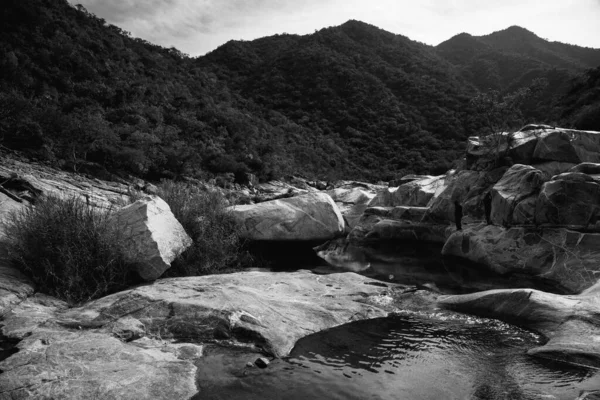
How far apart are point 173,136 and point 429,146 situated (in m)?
39.6

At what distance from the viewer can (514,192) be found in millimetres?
13484

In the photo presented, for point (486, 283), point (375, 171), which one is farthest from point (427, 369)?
point (375, 171)

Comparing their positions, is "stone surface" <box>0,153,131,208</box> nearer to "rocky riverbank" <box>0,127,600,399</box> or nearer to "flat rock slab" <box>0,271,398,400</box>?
"rocky riverbank" <box>0,127,600,399</box>

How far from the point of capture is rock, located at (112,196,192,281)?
26.3 ft

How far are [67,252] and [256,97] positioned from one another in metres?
62.4

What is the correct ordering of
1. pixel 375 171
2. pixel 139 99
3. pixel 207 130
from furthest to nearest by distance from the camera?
pixel 375 171 < pixel 207 130 < pixel 139 99

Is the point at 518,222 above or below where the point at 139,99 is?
below

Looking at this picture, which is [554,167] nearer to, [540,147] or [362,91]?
[540,147]

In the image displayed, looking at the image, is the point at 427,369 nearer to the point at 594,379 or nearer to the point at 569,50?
the point at 594,379

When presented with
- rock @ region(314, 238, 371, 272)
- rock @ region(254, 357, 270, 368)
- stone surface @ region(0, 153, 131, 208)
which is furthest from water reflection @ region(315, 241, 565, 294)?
stone surface @ region(0, 153, 131, 208)

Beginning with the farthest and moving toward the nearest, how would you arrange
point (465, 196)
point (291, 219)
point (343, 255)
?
point (465, 196), point (343, 255), point (291, 219)

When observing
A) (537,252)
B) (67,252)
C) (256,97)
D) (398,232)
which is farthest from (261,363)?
(256,97)

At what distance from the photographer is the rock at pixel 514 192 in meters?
12.9

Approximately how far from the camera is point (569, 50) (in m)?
97.5
